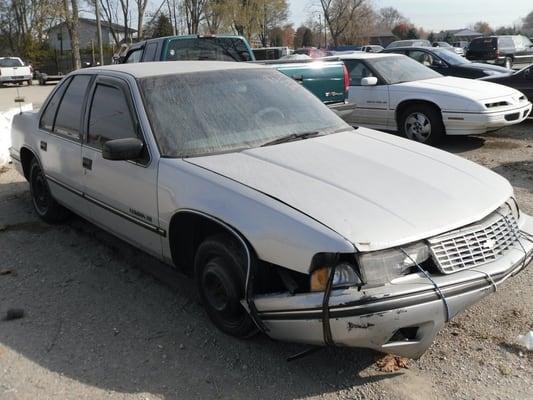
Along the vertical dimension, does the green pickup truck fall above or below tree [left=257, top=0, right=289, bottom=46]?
below

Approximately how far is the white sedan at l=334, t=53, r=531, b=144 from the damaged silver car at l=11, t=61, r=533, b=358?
436 centimetres

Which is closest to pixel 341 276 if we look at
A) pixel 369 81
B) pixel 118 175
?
pixel 118 175

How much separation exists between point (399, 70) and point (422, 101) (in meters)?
1.10

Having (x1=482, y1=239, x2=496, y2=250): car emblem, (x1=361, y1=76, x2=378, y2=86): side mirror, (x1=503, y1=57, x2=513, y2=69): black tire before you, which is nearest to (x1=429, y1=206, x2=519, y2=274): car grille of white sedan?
(x1=482, y1=239, x2=496, y2=250): car emblem

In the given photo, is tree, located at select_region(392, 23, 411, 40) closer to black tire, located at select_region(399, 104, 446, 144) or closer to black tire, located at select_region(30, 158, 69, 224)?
black tire, located at select_region(399, 104, 446, 144)

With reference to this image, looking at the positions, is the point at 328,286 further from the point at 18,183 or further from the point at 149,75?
the point at 18,183

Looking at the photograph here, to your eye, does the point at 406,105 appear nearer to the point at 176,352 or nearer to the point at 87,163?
the point at 87,163

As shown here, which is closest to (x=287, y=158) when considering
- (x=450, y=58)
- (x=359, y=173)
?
(x=359, y=173)

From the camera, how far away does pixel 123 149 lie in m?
3.50

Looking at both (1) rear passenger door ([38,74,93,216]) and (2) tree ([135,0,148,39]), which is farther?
(2) tree ([135,0,148,39])

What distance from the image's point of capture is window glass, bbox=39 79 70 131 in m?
5.09

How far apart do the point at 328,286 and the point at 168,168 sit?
1.36m

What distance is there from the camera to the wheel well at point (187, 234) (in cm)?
338

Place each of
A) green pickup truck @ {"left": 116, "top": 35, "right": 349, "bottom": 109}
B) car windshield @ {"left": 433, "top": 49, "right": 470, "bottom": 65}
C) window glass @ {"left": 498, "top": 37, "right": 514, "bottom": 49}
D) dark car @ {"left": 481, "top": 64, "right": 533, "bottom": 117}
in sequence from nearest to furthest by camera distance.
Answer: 1. green pickup truck @ {"left": 116, "top": 35, "right": 349, "bottom": 109}
2. dark car @ {"left": 481, "top": 64, "right": 533, "bottom": 117}
3. car windshield @ {"left": 433, "top": 49, "right": 470, "bottom": 65}
4. window glass @ {"left": 498, "top": 37, "right": 514, "bottom": 49}
